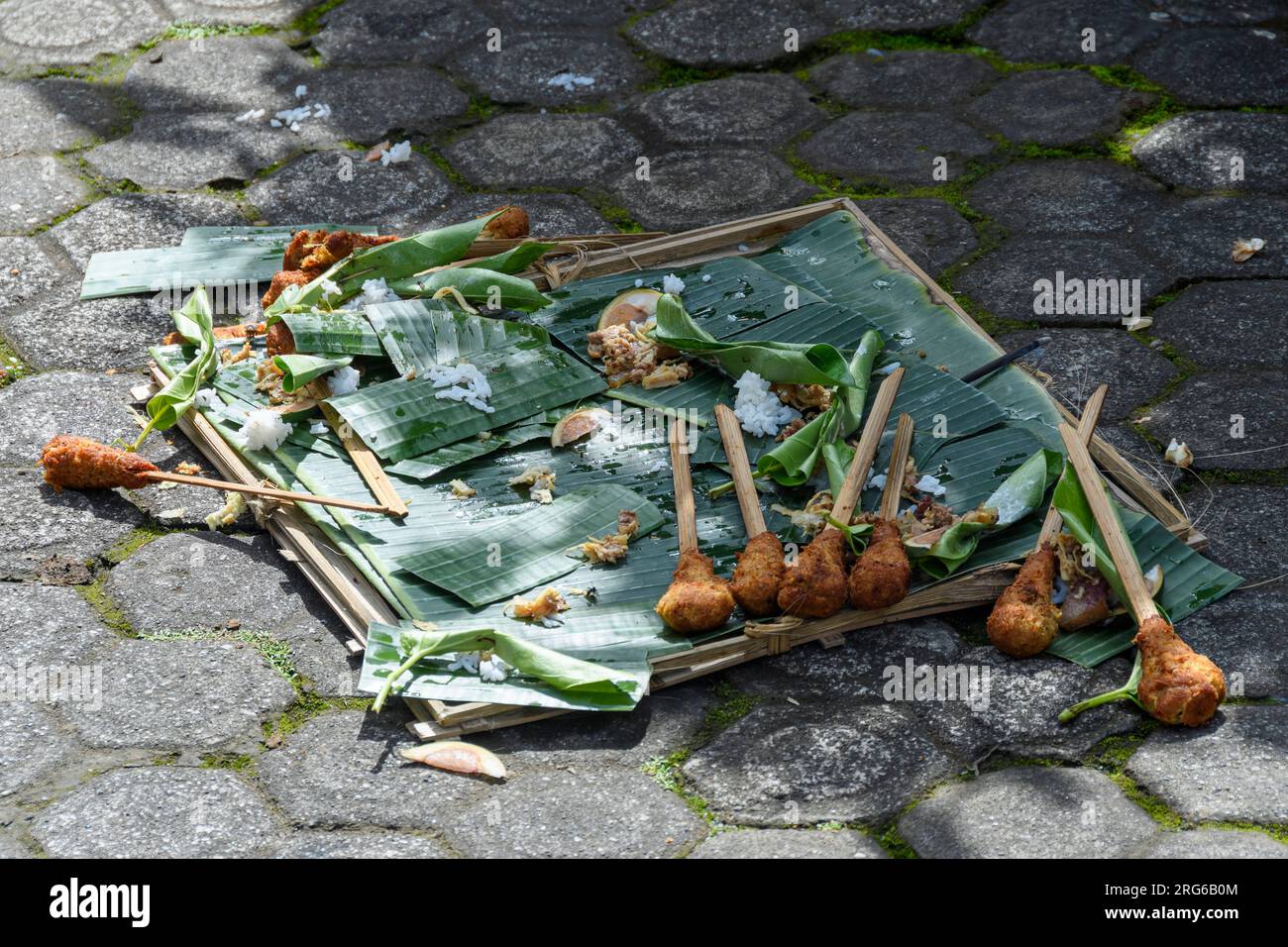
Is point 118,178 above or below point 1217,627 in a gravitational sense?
above

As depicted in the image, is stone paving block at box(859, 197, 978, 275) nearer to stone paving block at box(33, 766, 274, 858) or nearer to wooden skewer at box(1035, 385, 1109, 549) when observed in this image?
wooden skewer at box(1035, 385, 1109, 549)

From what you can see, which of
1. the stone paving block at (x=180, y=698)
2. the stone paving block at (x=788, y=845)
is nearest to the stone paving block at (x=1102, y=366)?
the stone paving block at (x=788, y=845)

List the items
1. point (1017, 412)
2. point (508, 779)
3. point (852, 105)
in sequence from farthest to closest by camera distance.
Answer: point (852, 105) → point (1017, 412) → point (508, 779)

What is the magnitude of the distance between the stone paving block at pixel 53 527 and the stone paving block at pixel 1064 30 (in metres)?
3.64

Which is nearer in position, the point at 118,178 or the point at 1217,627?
the point at 1217,627

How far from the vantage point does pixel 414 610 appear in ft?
8.36

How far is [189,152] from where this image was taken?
14.6 ft

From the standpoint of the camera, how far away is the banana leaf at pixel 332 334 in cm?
316

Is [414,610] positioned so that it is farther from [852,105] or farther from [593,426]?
[852,105]

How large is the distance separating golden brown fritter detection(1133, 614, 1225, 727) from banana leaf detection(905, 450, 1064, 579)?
38 centimetres

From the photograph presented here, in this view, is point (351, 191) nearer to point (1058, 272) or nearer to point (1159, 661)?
point (1058, 272)

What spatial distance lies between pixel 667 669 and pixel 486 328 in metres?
1.23

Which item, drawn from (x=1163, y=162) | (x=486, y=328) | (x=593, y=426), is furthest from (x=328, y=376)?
(x=1163, y=162)

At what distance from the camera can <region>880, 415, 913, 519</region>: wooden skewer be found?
2762 millimetres
